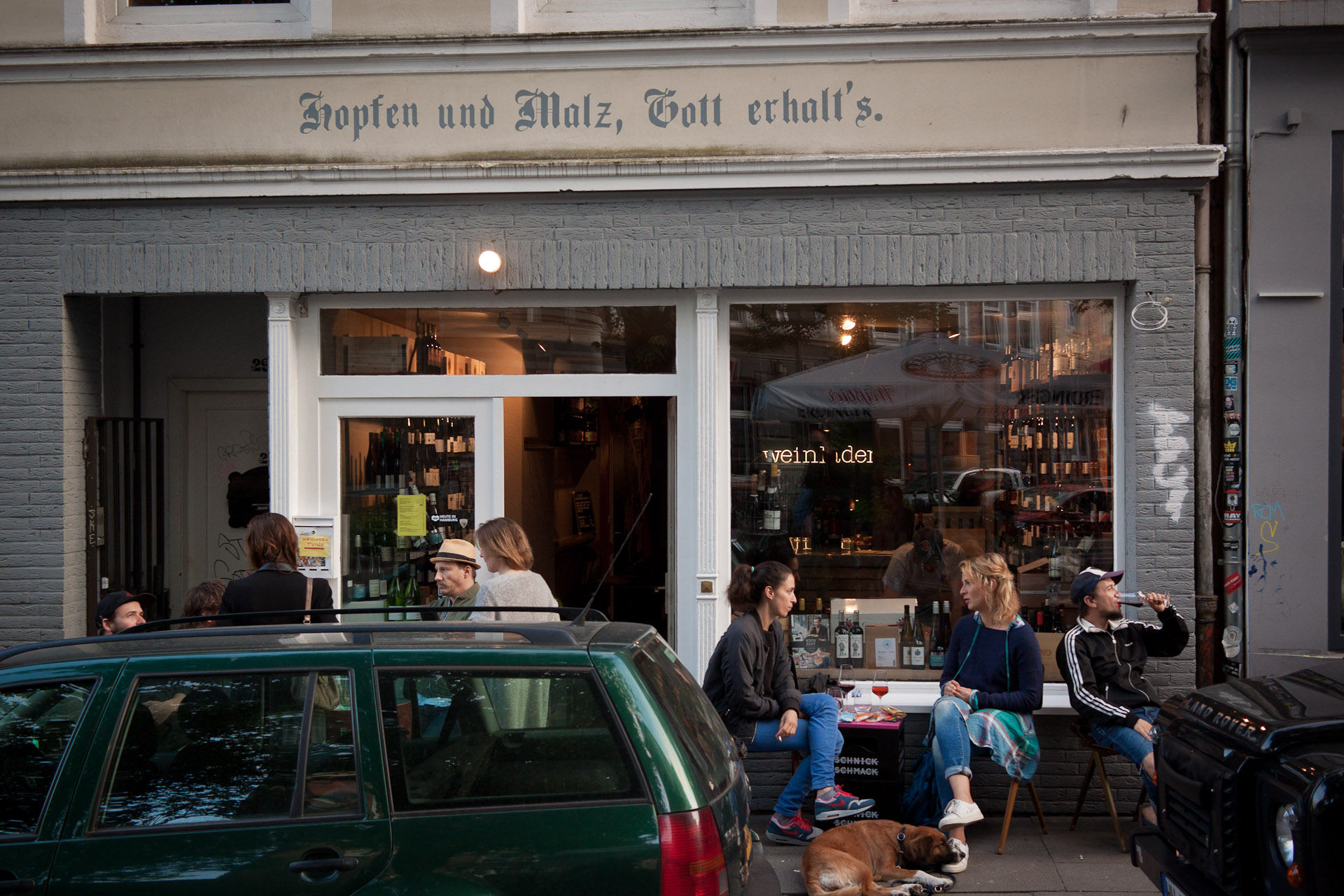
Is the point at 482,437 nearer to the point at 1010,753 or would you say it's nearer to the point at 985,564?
the point at 985,564

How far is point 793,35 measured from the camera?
20.6 ft

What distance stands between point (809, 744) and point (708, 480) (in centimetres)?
171

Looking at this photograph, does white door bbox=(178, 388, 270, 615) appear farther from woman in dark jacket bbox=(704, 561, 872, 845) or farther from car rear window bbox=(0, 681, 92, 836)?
car rear window bbox=(0, 681, 92, 836)

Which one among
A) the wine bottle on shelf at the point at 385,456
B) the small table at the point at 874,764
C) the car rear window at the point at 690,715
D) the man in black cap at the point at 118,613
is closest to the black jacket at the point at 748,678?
the small table at the point at 874,764

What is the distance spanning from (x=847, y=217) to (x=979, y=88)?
3.61 ft

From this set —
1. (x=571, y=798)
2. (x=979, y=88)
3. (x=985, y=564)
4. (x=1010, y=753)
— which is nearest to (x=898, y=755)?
(x=1010, y=753)

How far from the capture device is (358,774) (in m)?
2.97

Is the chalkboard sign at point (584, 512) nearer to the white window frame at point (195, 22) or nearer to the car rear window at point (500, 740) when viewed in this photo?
the white window frame at point (195, 22)

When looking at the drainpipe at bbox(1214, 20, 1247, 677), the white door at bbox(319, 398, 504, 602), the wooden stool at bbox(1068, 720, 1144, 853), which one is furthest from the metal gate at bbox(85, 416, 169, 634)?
the drainpipe at bbox(1214, 20, 1247, 677)

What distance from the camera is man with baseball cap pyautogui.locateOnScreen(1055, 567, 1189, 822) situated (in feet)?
18.1

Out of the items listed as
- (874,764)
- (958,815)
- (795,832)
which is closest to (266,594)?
(795,832)

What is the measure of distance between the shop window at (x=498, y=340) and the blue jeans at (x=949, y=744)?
2661 millimetres

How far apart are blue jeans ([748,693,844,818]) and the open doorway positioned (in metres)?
1.49

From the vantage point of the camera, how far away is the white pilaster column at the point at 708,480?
6488 mm
